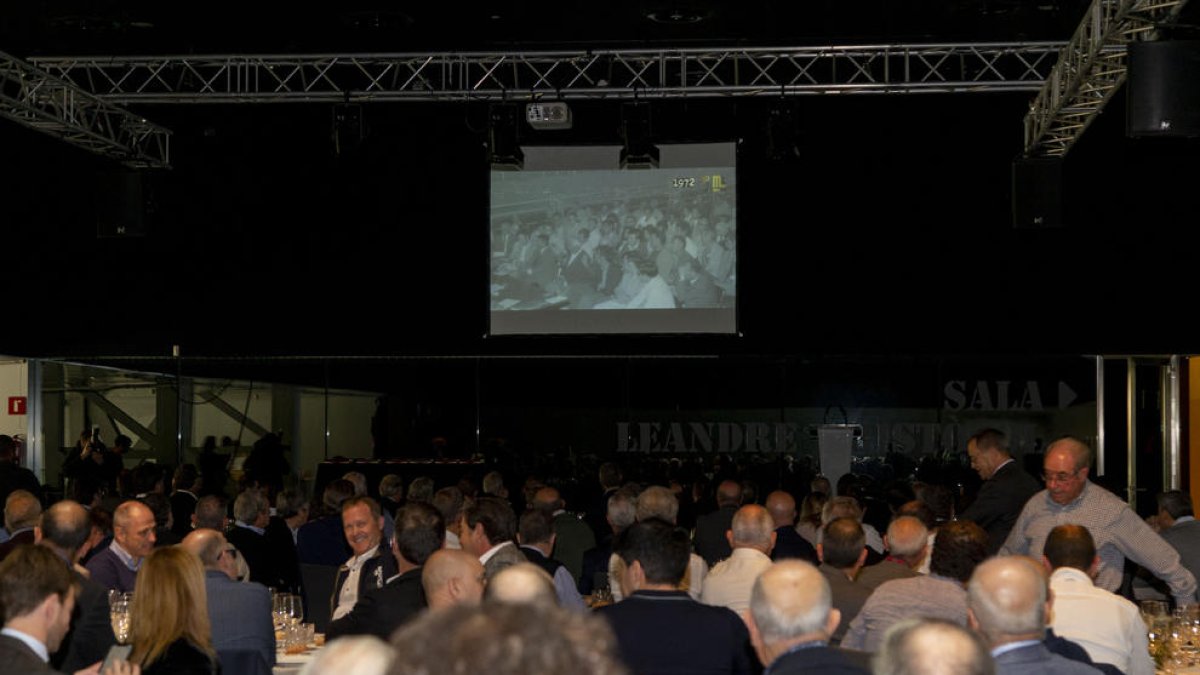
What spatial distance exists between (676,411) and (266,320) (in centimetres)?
418

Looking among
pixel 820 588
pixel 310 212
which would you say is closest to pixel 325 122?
pixel 310 212

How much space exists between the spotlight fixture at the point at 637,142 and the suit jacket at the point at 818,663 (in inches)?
333

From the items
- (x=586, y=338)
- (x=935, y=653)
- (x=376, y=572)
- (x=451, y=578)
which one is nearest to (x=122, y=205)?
(x=586, y=338)

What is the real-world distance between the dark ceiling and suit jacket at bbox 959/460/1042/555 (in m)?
3.69

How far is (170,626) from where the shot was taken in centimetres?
416

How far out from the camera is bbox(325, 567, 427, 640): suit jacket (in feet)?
16.6

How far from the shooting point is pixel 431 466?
14.6 m

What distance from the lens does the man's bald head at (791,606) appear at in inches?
140

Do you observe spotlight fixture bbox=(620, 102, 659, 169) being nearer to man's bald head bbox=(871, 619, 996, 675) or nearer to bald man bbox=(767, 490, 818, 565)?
bald man bbox=(767, 490, 818, 565)

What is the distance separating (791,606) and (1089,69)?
6461 mm

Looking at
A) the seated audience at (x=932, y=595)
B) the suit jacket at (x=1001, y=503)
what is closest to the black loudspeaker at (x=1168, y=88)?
the suit jacket at (x=1001, y=503)

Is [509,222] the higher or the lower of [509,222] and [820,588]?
the higher

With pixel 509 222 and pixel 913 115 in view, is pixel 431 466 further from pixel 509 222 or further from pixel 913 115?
pixel 913 115

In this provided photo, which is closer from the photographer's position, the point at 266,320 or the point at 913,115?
the point at 913,115
